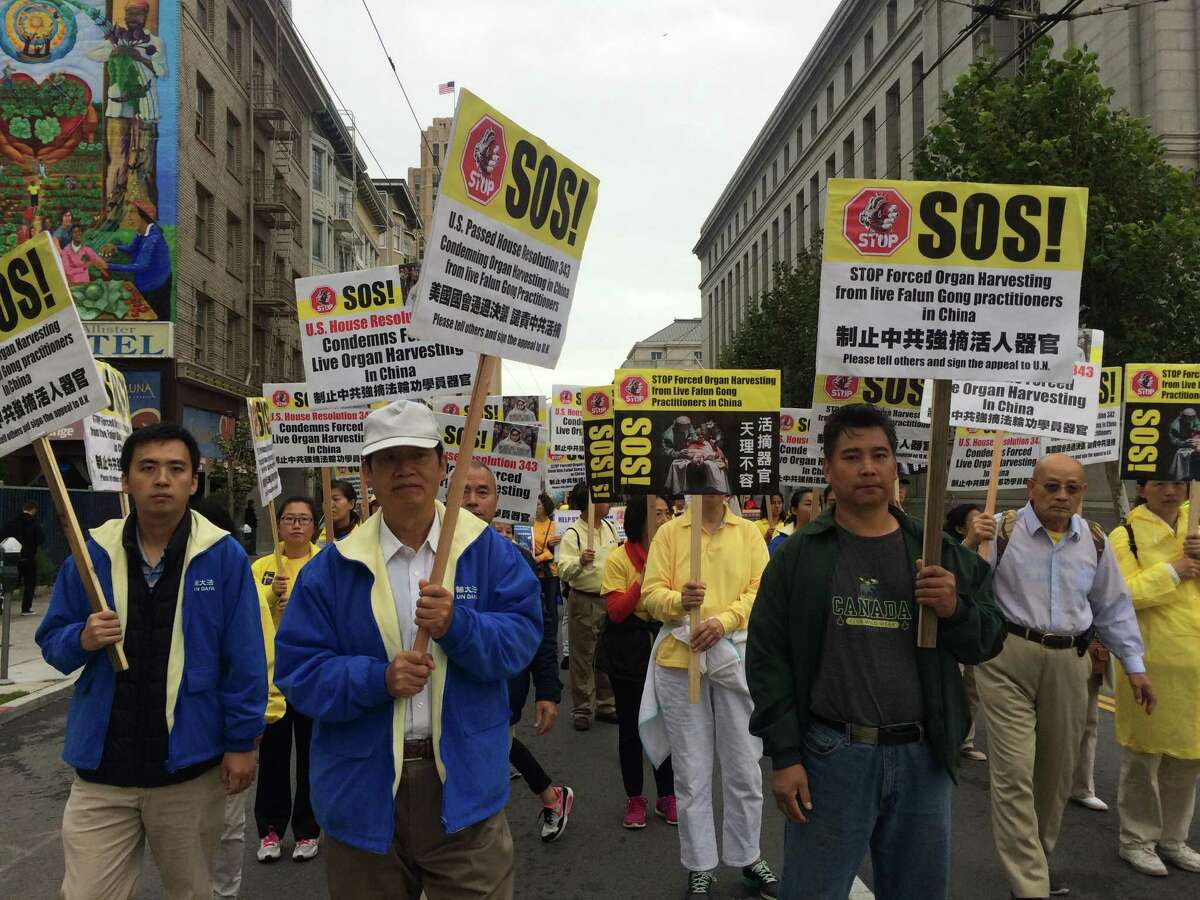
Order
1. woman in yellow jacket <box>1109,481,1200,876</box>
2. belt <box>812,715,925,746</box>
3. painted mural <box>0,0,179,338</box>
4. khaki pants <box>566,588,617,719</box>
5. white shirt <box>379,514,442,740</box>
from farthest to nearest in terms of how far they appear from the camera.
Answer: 1. painted mural <box>0,0,179,338</box>
2. khaki pants <box>566,588,617,719</box>
3. woman in yellow jacket <box>1109,481,1200,876</box>
4. belt <box>812,715,925,746</box>
5. white shirt <box>379,514,442,740</box>

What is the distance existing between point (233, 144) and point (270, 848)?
29933mm

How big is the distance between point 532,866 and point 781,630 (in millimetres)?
2732

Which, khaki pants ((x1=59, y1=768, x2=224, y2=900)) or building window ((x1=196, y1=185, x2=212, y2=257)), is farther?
building window ((x1=196, y1=185, x2=212, y2=257))

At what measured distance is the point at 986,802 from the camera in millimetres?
6141

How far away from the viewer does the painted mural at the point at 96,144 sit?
2484cm

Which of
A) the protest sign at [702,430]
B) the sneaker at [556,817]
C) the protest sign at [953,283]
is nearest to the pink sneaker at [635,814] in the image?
the sneaker at [556,817]

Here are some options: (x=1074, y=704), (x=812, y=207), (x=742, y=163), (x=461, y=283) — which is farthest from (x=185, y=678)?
(x=742, y=163)

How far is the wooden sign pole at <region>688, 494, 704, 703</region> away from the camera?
4.89 m

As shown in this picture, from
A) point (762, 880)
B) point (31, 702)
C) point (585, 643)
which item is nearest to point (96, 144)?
point (31, 702)

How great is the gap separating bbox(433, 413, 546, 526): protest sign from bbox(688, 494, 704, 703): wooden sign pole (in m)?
2.32

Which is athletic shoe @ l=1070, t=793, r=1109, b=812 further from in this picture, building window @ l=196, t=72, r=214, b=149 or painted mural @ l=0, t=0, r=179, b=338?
building window @ l=196, t=72, r=214, b=149

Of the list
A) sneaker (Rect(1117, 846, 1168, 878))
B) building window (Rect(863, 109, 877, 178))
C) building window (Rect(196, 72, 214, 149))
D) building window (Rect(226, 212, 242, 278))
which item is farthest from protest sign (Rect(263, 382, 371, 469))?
building window (Rect(863, 109, 877, 178))

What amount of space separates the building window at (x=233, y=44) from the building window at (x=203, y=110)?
7.08ft

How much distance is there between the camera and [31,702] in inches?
368
